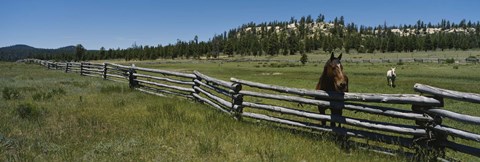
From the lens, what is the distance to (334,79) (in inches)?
328

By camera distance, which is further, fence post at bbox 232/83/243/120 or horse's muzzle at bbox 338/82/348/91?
fence post at bbox 232/83/243/120

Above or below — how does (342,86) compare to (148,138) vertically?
above

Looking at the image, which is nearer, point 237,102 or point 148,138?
point 148,138

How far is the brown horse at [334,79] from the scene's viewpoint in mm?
8023

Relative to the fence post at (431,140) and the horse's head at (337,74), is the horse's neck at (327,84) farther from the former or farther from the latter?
the fence post at (431,140)

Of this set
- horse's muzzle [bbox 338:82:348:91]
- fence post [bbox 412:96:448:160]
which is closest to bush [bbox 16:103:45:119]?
horse's muzzle [bbox 338:82:348:91]

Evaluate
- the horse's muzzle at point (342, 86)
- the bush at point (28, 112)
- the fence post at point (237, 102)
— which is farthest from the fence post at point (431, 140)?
the bush at point (28, 112)

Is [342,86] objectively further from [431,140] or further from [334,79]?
[431,140]

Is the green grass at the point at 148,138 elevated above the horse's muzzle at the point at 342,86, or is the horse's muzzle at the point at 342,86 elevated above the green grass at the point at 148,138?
the horse's muzzle at the point at 342,86

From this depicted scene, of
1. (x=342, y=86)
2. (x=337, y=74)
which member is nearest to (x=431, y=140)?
(x=342, y=86)

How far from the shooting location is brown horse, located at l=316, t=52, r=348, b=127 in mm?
8023

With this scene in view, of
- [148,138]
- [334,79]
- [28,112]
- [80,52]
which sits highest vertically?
[80,52]

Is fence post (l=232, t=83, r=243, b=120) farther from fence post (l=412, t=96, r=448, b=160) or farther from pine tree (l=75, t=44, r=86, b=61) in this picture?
pine tree (l=75, t=44, r=86, b=61)

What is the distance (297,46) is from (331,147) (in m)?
158
